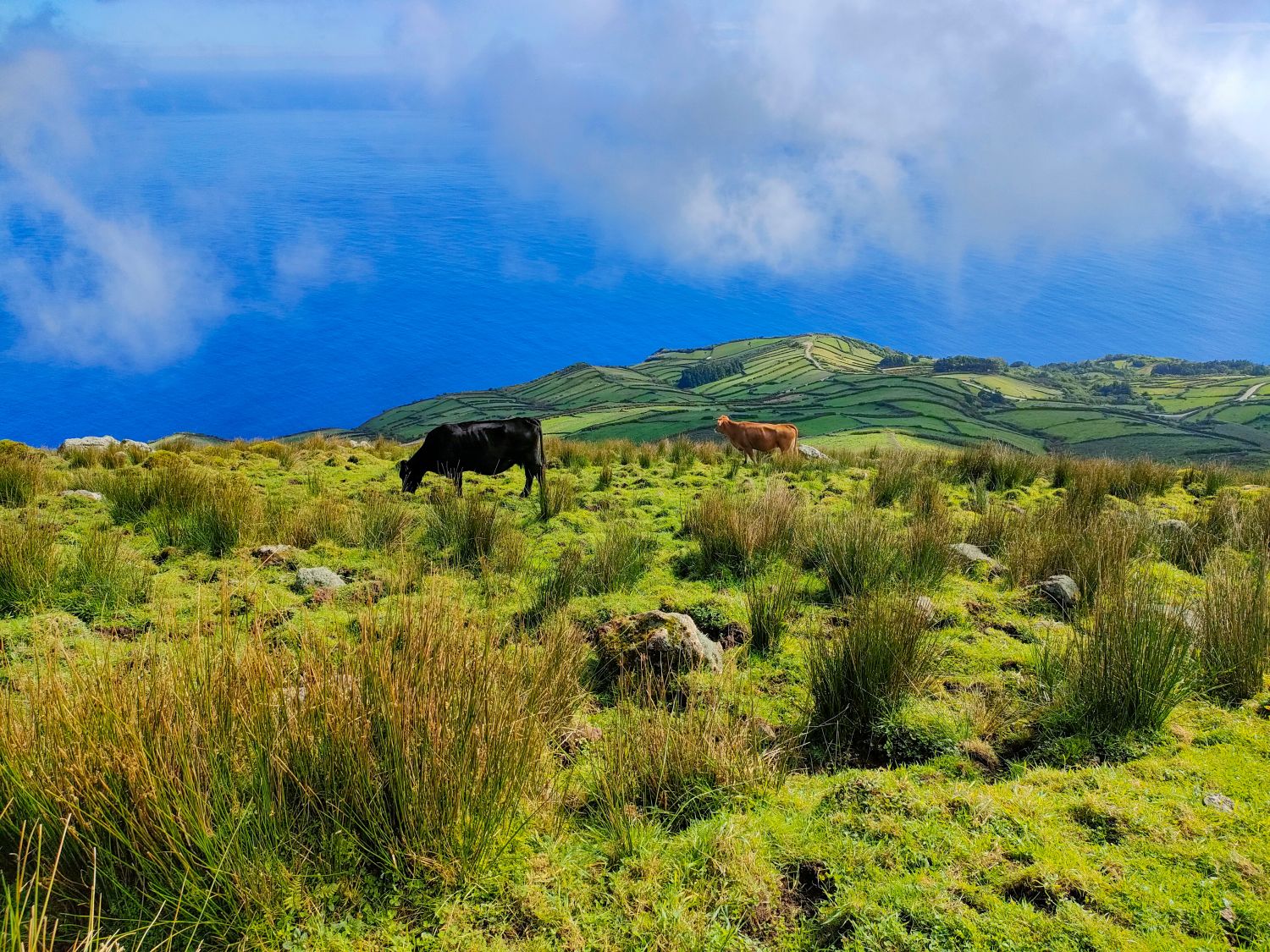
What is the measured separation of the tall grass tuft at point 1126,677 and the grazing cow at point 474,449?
7729 millimetres

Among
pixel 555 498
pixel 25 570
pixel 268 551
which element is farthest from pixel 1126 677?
pixel 25 570

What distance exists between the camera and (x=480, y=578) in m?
6.68

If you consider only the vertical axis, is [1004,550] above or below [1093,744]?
above

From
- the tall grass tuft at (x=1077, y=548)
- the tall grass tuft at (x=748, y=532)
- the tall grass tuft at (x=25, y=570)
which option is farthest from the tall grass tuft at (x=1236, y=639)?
the tall grass tuft at (x=25, y=570)

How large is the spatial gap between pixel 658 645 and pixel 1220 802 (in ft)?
10.1

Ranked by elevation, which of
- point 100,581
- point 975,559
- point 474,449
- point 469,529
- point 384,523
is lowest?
point 975,559

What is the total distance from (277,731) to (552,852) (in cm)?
126

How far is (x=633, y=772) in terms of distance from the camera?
3230 mm

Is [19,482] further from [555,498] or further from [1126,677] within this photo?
[1126,677]

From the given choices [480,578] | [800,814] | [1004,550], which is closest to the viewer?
[800,814]

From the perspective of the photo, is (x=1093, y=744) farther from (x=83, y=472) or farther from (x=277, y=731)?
(x=83, y=472)

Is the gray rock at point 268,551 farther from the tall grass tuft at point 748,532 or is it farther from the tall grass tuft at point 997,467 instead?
the tall grass tuft at point 997,467

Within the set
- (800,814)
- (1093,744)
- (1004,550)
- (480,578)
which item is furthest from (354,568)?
(1004,550)

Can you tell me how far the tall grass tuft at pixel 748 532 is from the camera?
704cm
